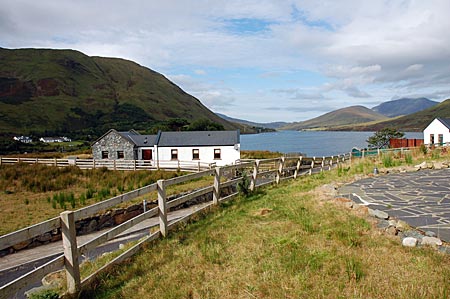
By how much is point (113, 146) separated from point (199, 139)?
32.5 ft

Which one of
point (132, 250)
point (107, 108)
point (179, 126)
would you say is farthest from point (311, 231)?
point (107, 108)

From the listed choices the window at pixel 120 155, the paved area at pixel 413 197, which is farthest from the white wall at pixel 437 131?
the window at pixel 120 155

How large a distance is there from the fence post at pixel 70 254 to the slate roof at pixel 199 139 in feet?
102

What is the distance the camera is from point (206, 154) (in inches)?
1391

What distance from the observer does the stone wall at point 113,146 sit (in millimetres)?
35781

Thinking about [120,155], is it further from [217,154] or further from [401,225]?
[401,225]

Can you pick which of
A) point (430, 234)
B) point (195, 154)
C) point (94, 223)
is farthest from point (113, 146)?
point (430, 234)

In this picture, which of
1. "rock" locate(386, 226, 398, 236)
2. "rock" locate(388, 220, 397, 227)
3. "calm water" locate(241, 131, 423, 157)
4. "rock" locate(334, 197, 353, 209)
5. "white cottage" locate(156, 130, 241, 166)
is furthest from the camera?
"calm water" locate(241, 131, 423, 157)

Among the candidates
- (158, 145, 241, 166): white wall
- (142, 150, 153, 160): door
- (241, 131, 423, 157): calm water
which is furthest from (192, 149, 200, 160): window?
(241, 131, 423, 157): calm water

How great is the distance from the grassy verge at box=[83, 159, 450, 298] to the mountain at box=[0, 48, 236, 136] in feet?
339

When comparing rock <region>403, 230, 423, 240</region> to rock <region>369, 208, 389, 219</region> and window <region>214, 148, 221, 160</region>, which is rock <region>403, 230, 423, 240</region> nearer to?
rock <region>369, 208, 389, 219</region>

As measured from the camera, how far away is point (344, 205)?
23.7 feet

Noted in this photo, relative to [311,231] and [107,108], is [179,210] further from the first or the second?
[107,108]

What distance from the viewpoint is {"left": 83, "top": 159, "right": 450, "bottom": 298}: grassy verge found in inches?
142
